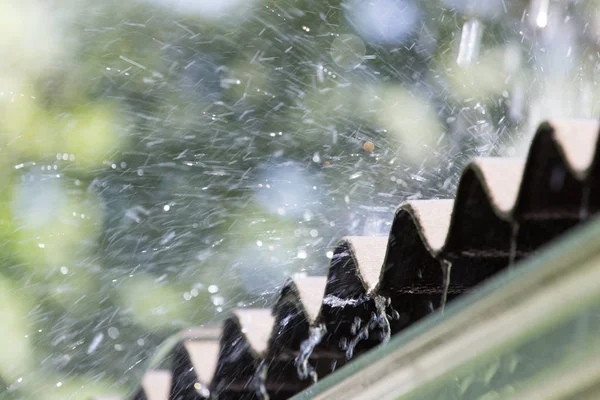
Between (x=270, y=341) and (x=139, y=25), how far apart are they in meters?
7.58

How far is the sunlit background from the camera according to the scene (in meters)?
7.31

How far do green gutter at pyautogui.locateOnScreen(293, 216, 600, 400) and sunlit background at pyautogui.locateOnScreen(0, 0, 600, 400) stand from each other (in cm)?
628

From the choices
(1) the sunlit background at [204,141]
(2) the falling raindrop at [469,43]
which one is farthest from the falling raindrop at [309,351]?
(2) the falling raindrop at [469,43]

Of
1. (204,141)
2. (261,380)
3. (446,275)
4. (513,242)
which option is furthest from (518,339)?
(204,141)

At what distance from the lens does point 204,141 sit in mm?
8477

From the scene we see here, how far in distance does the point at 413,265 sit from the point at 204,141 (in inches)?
289

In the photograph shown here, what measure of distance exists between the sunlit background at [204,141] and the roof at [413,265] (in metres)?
5.35

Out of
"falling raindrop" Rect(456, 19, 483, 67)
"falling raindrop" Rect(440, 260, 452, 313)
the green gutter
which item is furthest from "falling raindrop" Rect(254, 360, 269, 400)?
"falling raindrop" Rect(456, 19, 483, 67)

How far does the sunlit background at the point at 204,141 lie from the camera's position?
7309mm

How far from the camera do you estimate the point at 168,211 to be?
8547 millimetres

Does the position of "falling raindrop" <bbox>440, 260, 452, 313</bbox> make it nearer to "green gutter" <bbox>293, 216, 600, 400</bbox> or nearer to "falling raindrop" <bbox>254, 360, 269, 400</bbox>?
"green gutter" <bbox>293, 216, 600, 400</bbox>

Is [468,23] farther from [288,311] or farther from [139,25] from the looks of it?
[288,311]

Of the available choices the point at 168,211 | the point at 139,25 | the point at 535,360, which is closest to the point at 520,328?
the point at 535,360

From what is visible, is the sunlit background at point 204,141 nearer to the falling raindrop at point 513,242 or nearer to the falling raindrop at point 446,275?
the falling raindrop at point 446,275
